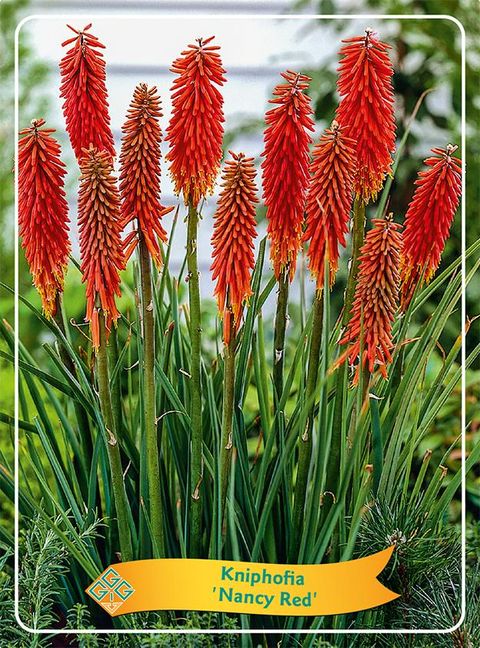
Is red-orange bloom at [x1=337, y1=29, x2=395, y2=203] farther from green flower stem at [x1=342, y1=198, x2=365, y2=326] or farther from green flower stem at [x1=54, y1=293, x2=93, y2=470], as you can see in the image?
green flower stem at [x1=54, y1=293, x2=93, y2=470]

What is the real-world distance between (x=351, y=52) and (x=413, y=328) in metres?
0.33

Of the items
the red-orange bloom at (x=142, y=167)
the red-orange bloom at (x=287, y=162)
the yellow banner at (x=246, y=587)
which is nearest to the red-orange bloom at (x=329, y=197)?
the red-orange bloom at (x=287, y=162)

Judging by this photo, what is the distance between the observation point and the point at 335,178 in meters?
0.69

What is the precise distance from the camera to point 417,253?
743 millimetres

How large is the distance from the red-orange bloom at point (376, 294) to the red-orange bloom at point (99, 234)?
202 millimetres

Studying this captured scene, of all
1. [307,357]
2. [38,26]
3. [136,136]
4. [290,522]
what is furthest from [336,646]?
[38,26]

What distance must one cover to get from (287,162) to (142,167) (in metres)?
0.12

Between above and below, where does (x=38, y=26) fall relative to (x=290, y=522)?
above

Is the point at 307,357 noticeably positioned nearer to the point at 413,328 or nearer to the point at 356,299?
the point at 356,299

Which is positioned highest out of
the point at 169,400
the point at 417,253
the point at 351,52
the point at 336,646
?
the point at 351,52

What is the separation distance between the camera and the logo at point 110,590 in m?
0.73

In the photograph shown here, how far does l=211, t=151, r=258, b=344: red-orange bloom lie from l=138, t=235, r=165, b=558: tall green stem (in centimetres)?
6

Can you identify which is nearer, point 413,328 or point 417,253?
point 417,253

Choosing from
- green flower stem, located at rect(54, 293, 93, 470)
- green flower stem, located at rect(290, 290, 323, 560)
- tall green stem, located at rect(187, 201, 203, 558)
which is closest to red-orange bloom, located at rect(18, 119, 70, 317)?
green flower stem, located at rect(54, 293, 93, 470)
